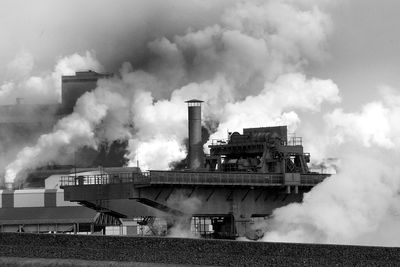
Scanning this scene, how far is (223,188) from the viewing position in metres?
88.4

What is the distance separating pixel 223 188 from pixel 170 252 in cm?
5127

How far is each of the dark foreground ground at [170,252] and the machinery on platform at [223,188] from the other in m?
39.0

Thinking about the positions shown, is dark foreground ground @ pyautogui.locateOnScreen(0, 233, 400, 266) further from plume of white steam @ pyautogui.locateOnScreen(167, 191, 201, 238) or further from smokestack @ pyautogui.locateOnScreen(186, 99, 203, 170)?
smokestack @ pyautogui.locateOnScreen(186, 99, 203, 170)

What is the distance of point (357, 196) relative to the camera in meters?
67.7

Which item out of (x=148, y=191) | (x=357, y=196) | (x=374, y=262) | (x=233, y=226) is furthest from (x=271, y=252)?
(x=233, y=226)

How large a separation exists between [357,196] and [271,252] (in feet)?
113

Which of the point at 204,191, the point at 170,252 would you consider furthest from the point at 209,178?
the point at 170,252

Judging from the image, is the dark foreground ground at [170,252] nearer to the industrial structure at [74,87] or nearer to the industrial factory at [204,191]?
the industrial factory at [204,191]

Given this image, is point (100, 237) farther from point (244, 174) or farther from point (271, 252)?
point (244, 174)

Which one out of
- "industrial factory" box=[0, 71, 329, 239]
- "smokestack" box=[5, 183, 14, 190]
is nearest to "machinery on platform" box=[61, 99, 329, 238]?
"industrial factory" box=[0, 71, 329, 239]

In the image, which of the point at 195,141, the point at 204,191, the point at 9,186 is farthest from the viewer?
the point at 9,186

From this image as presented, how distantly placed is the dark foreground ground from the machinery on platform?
3902 centimetres

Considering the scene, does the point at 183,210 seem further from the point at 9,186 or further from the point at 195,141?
the point at 9,186

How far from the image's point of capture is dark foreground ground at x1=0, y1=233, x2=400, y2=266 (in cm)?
3331
